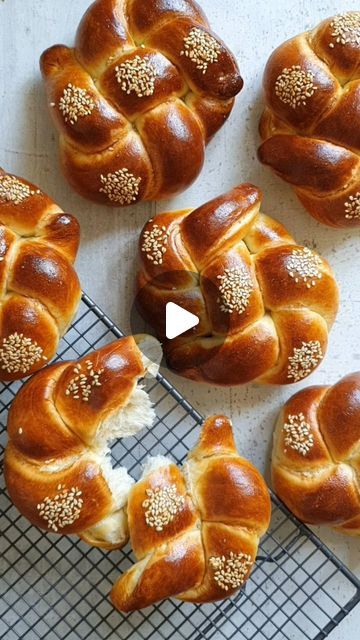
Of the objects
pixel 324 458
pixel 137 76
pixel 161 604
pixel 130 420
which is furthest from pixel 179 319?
pixel 161 604

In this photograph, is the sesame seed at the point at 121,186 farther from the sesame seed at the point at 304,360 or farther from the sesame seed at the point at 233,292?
the sesame seed at the point at 304,360

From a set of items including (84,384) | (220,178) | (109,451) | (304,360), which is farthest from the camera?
(220,178)

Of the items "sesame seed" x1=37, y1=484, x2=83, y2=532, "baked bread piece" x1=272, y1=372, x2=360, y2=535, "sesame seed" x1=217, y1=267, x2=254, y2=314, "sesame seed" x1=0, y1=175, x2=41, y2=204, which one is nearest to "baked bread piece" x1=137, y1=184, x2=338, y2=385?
"sesame seed" x1=217, y1=267, x2=254, y2=314

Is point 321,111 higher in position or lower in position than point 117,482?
higher

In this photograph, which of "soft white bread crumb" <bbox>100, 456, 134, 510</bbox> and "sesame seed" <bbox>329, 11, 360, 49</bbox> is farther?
"sesame seed" <bbox>329, 11, 360, 49</bbox>

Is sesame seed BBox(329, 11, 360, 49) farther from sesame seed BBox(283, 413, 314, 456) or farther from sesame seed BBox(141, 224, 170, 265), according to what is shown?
sesame seed BBox(283, 413, 314, 456)

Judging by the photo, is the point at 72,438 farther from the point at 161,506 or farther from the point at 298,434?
the point at 298,434

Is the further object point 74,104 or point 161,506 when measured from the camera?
point 74,104
